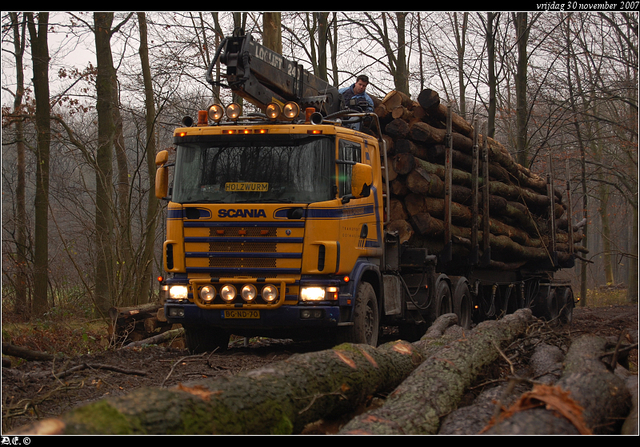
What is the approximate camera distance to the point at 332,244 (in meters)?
7.79

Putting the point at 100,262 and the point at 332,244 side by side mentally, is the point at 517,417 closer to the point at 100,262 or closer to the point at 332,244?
the point at 332,244

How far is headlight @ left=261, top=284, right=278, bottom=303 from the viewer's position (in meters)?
7.80

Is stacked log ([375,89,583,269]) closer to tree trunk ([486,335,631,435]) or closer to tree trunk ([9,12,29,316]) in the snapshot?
tree trunk ([486,335,631,435])

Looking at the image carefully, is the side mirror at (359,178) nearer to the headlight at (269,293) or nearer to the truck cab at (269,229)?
the truck cab at (269,229)

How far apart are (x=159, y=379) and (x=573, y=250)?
13.7 m

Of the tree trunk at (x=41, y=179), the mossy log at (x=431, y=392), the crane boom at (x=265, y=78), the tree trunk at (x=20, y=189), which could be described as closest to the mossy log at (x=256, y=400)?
the mossy log at (x=431, y=392)

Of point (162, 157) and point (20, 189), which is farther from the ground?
point (20, 189)

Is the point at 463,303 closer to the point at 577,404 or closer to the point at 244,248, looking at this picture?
the point at 244,248

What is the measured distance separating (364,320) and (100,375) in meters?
3.21

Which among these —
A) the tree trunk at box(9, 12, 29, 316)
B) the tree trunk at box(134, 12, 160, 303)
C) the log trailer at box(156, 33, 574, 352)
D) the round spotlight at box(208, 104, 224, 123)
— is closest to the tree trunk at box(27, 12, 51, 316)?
the tree trunk at box(9, 12, 29, 316)

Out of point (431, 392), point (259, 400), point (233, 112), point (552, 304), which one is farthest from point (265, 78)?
point (552, 304)

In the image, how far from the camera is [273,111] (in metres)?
8.26

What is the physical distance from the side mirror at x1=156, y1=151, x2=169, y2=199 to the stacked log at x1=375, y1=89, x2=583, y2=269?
3.64 m

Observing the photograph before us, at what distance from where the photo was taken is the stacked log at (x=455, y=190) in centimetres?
1063
